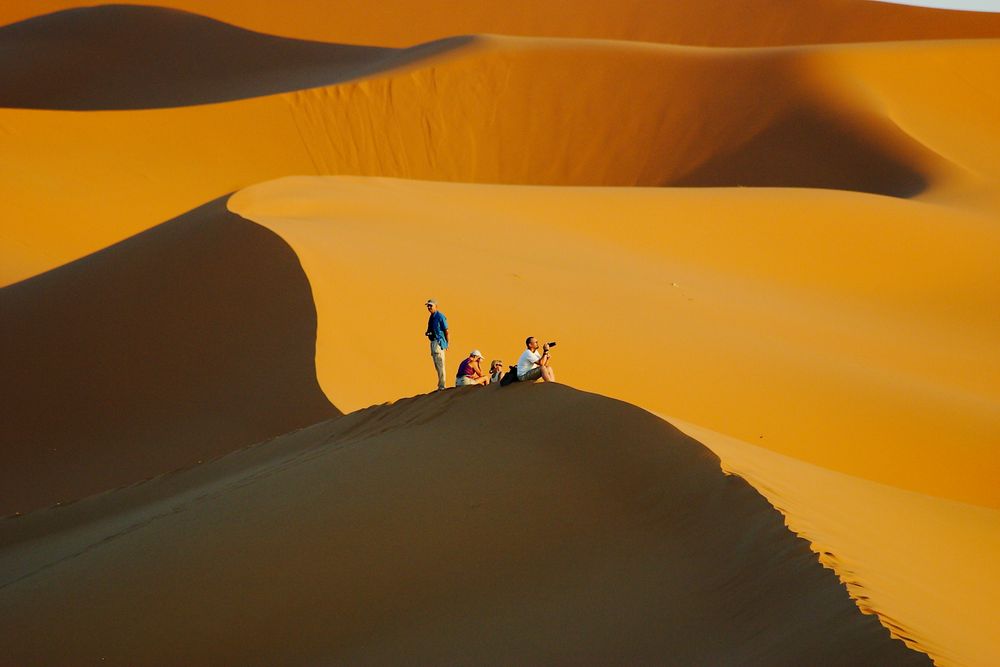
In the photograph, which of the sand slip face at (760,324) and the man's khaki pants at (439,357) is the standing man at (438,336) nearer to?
the man's khaki pants at (439,357)

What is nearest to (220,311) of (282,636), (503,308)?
(503,308)

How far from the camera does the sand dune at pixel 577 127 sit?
1251 inches

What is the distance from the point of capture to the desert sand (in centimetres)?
582

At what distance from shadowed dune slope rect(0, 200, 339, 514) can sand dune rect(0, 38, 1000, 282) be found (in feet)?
46.7

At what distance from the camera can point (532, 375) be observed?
9180 millimetres

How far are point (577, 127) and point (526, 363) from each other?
29309 mm

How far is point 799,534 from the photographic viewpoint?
5.48m

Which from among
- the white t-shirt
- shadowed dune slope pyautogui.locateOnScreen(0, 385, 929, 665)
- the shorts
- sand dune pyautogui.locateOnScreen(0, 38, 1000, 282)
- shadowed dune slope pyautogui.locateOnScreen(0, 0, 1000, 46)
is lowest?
shadowed dune slope pyautogui.locateOnScreen(0, 385, 929, 665)

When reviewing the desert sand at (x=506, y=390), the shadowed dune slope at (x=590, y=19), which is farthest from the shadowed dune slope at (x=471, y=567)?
the shadowed dune slope at (x=590, y=19)

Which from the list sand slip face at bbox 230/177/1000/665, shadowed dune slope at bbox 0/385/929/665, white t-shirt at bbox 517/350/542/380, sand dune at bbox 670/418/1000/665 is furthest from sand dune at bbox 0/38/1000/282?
sand dune at bbox 670/418/1000/665

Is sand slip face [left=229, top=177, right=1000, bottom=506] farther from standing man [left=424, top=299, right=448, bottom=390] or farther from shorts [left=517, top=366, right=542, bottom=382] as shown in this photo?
shorts [left=517, top=366, right=542, bottom=382]

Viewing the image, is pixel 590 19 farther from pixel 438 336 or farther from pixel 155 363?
pixel 438 336

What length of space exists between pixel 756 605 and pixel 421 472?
9.56 feet

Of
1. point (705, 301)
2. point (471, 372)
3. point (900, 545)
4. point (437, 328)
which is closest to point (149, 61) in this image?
point (705, 301)
